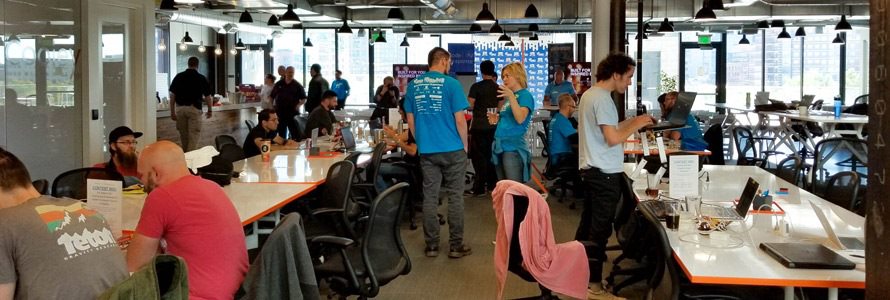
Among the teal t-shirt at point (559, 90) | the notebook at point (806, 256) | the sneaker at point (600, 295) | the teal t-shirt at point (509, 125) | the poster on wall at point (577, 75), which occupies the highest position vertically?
the poster on wall at point (577, 75)

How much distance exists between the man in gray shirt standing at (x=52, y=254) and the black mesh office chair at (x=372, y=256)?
4.49ft

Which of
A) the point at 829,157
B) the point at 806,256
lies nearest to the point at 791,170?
the point at 806,256

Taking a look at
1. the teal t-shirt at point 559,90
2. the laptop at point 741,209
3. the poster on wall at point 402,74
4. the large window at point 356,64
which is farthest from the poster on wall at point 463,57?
the laptop at point 741,209

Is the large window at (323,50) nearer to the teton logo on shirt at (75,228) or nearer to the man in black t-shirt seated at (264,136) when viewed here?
the man in black t-shirt seated at (264,136)

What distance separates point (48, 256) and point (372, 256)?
1742 millimetres

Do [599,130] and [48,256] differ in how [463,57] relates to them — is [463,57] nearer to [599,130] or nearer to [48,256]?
[599,130]

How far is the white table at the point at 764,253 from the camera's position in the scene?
9.07 ft

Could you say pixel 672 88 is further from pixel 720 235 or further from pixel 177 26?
pixel 720 235

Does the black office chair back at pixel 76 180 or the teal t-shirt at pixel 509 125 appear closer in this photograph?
the black office chair back at pixel 76 180

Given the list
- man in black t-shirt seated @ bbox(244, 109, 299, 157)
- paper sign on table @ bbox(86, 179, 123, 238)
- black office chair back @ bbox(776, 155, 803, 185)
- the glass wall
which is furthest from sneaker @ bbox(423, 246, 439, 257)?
the glass wall

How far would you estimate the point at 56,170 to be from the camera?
724 centimetres

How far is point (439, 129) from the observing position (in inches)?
222

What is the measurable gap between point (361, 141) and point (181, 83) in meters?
3.45

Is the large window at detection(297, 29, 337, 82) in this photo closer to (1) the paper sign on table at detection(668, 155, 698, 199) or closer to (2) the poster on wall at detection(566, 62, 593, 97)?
(2) the poster on wall at detection(566, 62, 593, 97)
